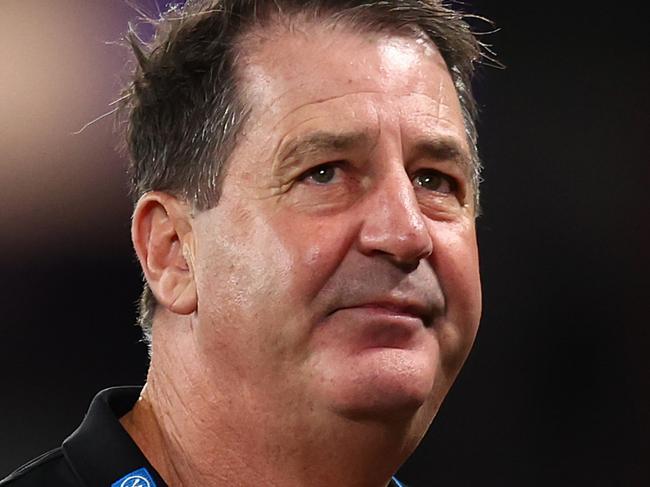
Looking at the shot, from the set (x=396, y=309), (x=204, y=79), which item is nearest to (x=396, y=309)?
(x=396, y=309)

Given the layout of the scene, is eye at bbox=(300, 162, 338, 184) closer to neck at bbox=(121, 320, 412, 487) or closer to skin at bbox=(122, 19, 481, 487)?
skin at bbox=(122, 19, 481, 487)

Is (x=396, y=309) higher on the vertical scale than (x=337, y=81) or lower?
lower

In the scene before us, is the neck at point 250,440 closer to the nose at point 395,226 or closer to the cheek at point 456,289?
the cheek at point 456,289

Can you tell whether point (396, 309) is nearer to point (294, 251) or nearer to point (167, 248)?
point (294, 251)

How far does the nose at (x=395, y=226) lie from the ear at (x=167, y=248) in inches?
12.0

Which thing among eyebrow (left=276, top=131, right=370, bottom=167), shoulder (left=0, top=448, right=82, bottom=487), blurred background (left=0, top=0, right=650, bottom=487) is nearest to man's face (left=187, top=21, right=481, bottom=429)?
eyebrow (left=276, top=131, right=370, bottom=167)

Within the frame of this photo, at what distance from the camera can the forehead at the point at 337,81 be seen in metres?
1.70

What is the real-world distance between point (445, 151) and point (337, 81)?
21cm

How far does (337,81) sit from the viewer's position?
1716 mm

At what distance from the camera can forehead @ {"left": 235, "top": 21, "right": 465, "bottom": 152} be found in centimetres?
170

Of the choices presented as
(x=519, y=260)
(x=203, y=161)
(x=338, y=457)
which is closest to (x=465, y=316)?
(x=338, y=457)

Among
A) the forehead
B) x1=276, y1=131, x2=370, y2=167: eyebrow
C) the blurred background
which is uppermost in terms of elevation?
the forehead

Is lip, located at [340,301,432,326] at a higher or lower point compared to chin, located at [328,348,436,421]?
higher

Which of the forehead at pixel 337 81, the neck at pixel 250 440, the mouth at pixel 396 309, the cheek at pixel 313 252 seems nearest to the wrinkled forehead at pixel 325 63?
the forehead at pixel 337 81
